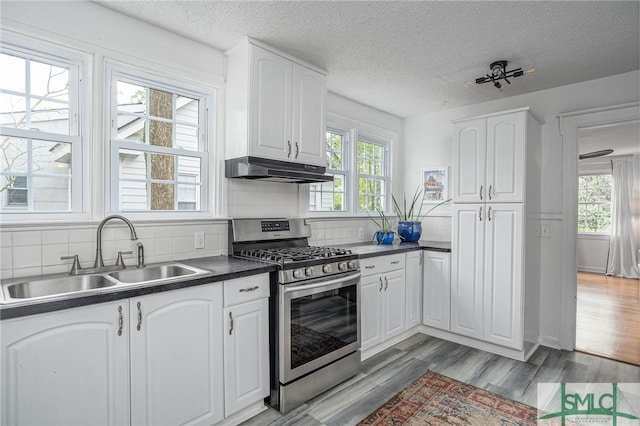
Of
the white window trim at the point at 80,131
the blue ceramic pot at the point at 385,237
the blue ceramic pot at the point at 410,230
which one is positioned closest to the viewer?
the white window trim at the point at 80,131

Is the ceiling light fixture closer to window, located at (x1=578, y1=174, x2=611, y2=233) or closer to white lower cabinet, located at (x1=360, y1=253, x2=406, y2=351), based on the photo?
white lower cabinet, located at (x1=360, y1=253, x2=406, y2=351)

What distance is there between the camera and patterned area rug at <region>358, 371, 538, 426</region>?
2.10 metres

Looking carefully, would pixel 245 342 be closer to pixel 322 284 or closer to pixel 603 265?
pixel 322 284

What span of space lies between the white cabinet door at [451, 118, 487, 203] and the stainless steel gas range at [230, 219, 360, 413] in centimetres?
138

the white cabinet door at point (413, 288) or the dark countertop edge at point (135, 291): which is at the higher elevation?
the dark countertop edge at point (135, 291)

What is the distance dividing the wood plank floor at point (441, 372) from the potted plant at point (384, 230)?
104cm

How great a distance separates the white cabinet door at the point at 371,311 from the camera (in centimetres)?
287

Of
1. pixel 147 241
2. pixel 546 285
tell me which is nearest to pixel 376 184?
pixel 546 285

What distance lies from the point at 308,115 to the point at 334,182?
1.01 m

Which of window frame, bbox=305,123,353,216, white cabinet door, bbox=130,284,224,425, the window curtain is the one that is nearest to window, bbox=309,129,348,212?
window frame, bbox=305,123,353,216

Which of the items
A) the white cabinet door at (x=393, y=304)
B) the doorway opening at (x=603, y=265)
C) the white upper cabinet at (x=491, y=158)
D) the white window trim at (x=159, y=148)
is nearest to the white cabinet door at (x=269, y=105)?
the white window trim at (x=159, y=148)

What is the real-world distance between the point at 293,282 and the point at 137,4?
75.5 inches

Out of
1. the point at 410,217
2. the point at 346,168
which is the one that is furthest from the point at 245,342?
the point at 410,217

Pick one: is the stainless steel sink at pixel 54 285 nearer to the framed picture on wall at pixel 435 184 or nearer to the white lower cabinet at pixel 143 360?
the white lower cabinet at pixel 143 360
